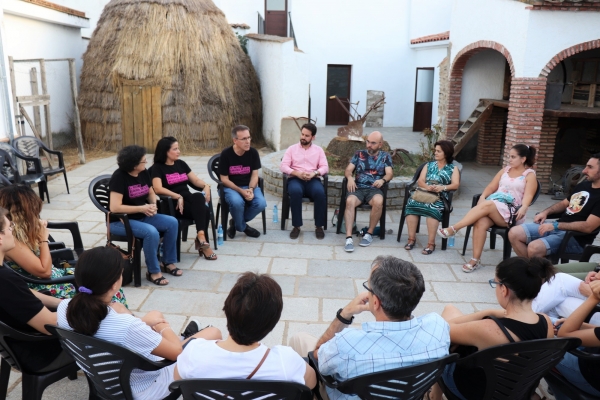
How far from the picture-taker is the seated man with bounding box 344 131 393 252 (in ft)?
19.1

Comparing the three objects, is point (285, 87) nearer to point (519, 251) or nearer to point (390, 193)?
point (390, 193)

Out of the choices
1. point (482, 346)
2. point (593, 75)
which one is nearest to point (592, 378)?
point (482, 346)

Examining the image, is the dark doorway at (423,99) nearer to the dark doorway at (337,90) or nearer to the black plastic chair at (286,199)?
the dark doorway at (337,90)

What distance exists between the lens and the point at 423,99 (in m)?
16.4

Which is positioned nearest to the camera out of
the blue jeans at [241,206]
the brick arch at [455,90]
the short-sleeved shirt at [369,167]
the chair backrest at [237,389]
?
the chair backrest at [237,389]

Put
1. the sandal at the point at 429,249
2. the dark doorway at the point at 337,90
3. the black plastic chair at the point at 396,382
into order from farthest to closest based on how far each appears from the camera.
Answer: the dark doorway at the point at 337,90
the sandal at the point at 429,249
the black plastic chair at the point at 396,382

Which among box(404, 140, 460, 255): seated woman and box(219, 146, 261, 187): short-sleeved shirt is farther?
box(219, 146, 261, 187): short-sleeved shirt

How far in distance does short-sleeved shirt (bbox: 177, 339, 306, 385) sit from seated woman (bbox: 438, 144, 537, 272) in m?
3.39

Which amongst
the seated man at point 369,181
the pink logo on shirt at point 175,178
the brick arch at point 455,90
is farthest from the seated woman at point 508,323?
the brick arch at point 455,90

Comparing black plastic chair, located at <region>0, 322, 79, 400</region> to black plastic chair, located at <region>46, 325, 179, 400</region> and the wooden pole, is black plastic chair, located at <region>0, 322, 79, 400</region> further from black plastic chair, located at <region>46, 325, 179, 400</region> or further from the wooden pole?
the wooden pole

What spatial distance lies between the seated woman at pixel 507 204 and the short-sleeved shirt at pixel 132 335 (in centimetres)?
348

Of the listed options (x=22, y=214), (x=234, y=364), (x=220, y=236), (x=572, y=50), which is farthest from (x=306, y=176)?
(x=572, y=50)

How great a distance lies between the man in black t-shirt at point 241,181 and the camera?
577 centimetres

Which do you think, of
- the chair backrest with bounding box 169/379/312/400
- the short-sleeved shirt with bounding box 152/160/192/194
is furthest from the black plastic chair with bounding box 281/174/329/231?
the chair backrest with bounding box 169/379/312/400
